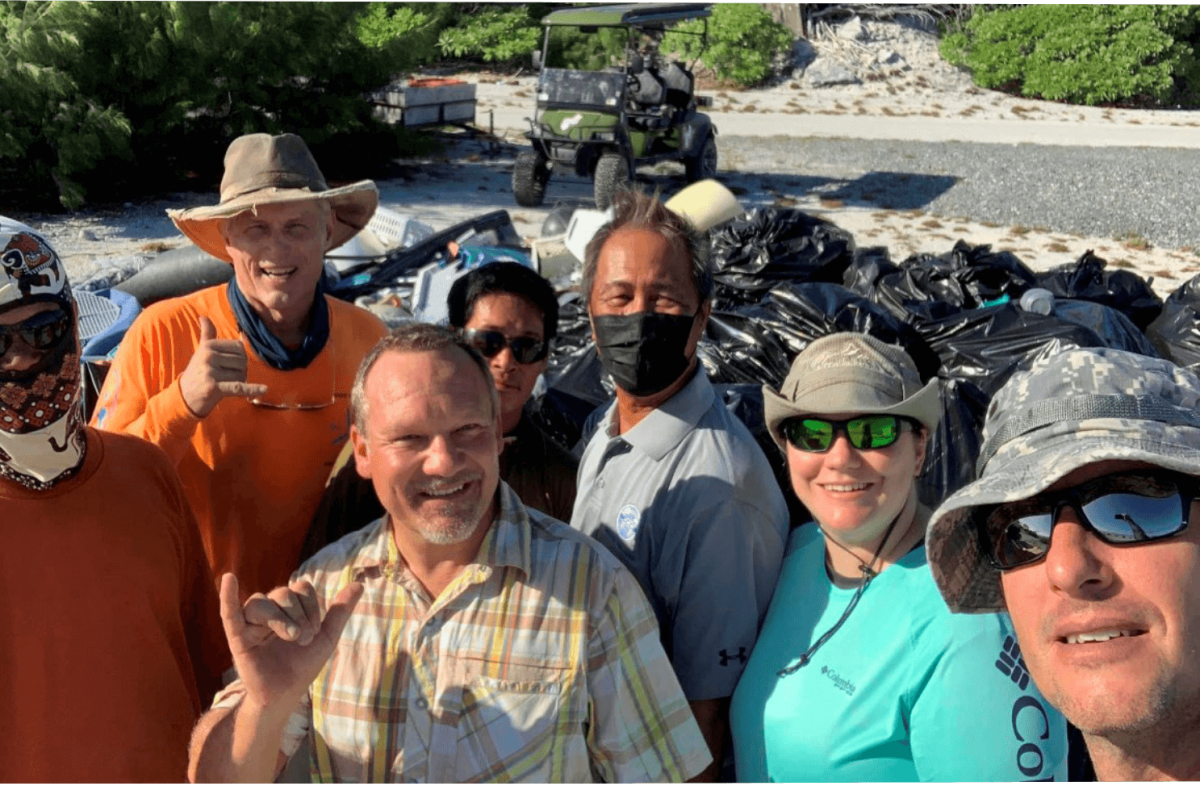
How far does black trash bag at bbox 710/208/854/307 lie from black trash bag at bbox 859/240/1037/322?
0.52 m

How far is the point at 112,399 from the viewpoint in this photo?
2389 mm

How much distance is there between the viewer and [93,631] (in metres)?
1.81

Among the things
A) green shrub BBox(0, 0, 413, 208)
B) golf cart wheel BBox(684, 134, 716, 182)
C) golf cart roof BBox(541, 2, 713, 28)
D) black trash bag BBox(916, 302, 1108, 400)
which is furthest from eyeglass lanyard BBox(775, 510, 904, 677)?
golf cart wheel BBox(684, 134, 716, 182)

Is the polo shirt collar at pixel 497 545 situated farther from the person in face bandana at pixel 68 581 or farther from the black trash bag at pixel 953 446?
the black trash bag at pixel 953 446

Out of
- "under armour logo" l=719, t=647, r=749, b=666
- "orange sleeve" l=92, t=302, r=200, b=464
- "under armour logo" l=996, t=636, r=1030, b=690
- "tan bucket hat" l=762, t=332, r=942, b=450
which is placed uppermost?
"tan bucket hat" l=762, t=332, r=942, b=450

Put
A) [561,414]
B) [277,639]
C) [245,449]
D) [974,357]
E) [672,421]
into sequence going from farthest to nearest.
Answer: [974,357]
[561,414]
[245,449]
[672,421]
[277,639]

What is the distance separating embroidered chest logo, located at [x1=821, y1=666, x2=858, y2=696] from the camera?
5.85 feet

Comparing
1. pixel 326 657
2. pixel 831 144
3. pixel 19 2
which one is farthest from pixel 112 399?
pixel 831 144

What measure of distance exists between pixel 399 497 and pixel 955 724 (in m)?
0.99

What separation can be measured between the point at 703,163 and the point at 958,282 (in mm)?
8208

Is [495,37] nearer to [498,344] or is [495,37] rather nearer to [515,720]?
[498,344]

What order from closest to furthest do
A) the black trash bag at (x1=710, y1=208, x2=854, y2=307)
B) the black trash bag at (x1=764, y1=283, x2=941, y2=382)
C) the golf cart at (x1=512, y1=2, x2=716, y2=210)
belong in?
the black trash bag at (x1=764, y1=283, x2=941, y2=382) → the black trash bag at (x1=710, y1=208, x2=854, y2=307) → the golf cart at (x1=512, y1=2, x2=716, y2=210)

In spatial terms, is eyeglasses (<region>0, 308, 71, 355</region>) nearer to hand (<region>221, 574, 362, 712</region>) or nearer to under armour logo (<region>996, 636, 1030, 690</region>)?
hand (<region>221, 574, 362, 712</region>)

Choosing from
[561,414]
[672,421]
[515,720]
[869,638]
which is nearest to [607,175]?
[561,414]
